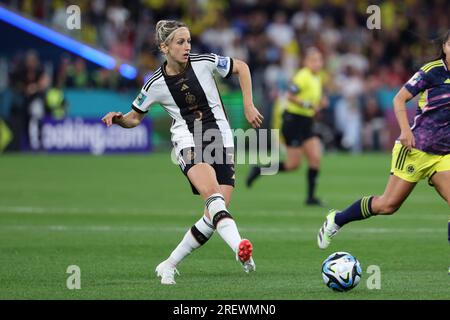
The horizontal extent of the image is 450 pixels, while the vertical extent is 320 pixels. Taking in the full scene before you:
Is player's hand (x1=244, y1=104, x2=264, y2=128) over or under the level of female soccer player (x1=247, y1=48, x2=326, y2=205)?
under

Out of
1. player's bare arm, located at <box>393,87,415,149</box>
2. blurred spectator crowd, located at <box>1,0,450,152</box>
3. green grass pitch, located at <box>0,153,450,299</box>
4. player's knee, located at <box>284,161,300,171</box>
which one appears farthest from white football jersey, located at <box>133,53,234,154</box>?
blurred spectator crowd, located at <box>1,0,450,152</box>

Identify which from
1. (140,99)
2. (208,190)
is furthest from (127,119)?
(208,190)

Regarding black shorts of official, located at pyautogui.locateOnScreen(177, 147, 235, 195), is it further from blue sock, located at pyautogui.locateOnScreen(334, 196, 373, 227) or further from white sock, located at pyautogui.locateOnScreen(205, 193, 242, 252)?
blue sock, located at pyautogui.locateOnScreen(334, 196, 373, 227)

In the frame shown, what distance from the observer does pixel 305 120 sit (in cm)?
1655

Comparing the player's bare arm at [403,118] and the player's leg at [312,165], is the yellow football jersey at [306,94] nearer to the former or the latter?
the player's leg at [312,165]

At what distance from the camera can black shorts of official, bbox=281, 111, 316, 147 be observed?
16.5 metres

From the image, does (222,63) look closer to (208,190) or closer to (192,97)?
(192,97)

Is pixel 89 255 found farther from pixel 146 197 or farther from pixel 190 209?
pixel 146 197

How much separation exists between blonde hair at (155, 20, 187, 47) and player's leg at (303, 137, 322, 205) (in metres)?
7.50

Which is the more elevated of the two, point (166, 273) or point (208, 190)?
point (208, 190)

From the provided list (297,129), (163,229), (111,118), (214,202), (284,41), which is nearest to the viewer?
(214,202)

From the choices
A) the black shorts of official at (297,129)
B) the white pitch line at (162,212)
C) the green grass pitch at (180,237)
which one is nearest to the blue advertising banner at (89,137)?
the green grass pitch at (180,237)

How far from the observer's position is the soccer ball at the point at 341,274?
8.12 meters

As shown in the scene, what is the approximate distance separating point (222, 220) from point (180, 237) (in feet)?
12.4
